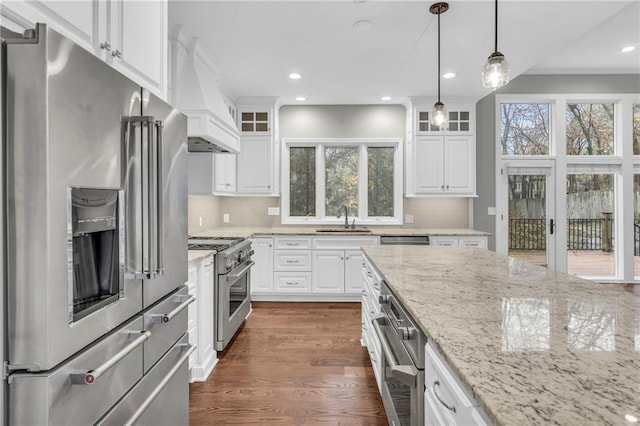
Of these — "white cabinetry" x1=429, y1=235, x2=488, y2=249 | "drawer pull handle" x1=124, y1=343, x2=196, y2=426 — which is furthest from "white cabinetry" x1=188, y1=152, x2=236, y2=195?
"white cabinetry" x1=429, y1=235, x2=488, y2=249

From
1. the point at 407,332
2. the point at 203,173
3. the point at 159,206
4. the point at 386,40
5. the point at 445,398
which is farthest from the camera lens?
the point at 203,173

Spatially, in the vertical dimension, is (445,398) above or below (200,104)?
below

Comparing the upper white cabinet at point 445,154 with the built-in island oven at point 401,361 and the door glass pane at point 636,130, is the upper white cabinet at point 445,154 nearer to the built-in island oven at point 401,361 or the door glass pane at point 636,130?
the door glass pane at point 636,130

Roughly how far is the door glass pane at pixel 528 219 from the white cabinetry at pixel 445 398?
445cm

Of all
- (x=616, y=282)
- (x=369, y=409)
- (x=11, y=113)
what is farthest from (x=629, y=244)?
(x=11, y=113)

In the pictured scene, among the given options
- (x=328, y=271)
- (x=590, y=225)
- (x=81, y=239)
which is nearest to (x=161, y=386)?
(x=81, y=239)

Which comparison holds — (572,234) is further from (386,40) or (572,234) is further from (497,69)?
(497,69)

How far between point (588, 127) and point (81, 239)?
618 centimetres

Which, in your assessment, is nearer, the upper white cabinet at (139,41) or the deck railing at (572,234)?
the upper white cabinet at (139,41)

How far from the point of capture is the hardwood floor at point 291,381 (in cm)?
204

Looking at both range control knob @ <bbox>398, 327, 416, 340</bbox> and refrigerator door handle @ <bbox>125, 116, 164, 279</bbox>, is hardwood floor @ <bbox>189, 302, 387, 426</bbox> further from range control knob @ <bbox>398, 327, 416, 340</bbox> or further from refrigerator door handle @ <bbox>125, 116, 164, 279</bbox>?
refrigerator door handle @ <bbox>125, 116, 164, 279</bbox>

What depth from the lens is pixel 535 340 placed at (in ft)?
2.97

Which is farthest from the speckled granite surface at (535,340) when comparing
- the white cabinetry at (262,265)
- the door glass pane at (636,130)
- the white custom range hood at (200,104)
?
the door glass pane at (636,130)

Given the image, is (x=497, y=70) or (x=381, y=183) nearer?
(x=497, y=70)
